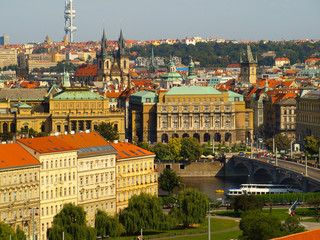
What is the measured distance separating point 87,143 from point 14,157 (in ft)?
31.8

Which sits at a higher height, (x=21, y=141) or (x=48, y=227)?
(x=21, y=141)

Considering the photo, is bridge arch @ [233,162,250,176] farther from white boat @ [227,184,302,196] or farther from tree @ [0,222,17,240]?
tree @ [0,222,17,240]

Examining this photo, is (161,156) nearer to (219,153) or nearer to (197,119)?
(219,153)

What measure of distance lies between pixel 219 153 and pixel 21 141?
185ft

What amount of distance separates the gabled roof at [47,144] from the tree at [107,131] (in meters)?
41.0

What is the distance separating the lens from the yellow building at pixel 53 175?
80.3m

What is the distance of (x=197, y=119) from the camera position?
153 meters

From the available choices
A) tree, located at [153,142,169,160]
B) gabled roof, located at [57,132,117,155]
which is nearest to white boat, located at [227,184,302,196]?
tree, located at [153,142,169,160]

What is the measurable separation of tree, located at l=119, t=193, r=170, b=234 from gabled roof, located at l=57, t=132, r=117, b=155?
555 cm

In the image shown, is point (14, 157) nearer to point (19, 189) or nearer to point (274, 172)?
point (19, 189)

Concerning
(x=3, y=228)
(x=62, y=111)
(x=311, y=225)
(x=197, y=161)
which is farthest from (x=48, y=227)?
(x=62, y=111)

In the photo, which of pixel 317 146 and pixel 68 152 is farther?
pixel 317 146

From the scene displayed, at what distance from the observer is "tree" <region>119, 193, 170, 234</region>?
80.3m

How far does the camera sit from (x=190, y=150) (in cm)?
12962
